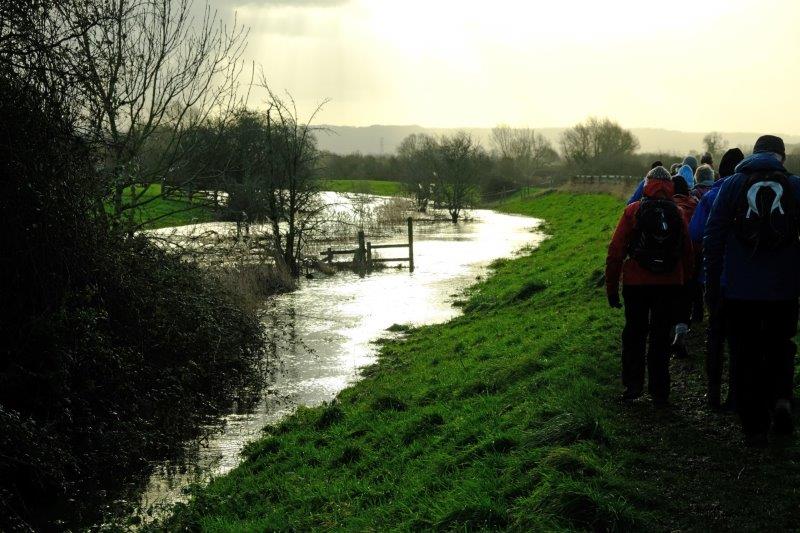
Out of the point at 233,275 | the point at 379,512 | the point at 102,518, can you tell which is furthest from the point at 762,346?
the point at 233,275

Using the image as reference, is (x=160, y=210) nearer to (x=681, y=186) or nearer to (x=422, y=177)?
(x=681, y=186)

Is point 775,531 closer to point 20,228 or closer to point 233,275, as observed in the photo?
point 20,228

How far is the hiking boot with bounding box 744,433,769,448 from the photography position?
5.74m

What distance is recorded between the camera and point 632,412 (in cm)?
695

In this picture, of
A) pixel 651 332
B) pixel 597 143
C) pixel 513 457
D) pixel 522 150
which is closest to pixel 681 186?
pixel 651 332

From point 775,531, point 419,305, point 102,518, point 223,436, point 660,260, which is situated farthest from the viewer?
point 419,305

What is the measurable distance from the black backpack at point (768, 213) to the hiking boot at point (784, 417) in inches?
48.2

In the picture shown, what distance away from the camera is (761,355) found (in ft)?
19.1

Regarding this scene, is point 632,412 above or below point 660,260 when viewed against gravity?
below

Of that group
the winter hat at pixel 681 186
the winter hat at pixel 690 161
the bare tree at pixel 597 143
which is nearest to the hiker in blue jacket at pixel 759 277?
the winter hat at pixel 681 186

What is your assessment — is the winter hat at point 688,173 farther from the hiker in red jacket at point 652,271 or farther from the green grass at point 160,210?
the green grass at point 160,210

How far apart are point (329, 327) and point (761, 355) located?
42.4ft

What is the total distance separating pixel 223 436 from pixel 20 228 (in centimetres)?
389

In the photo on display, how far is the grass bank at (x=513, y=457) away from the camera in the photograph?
5.02m
